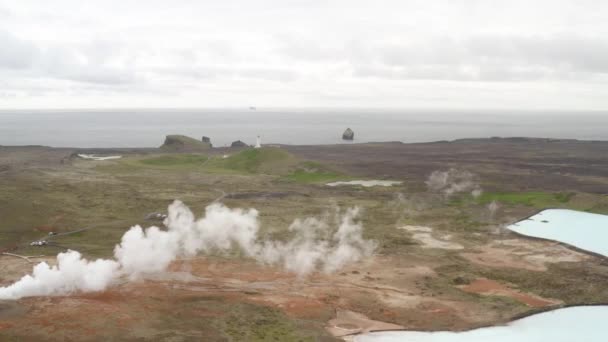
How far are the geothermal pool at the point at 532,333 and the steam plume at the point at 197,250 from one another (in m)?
15.2

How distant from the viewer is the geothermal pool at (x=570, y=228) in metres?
63.9

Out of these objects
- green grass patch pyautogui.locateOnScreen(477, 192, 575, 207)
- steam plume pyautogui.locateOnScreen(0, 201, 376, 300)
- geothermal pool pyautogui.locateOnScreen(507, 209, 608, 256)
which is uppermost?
green grass patch pyautogui.locateOnScreen(477, 192, 575, 207)

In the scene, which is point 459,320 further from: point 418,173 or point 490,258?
point 418,173

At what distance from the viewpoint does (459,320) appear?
139ft

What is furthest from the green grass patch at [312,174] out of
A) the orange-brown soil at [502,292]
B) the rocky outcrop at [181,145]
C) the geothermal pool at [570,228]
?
the orange-brown soil at [502,292]

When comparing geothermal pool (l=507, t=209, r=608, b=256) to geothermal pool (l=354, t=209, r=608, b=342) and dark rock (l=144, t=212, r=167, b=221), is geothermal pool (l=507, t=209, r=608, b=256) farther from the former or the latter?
dark rock (l=144, t=212, r=167, b=221)

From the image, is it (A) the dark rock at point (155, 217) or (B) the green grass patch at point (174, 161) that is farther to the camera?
(B) the green grass patch at point (174, 161)

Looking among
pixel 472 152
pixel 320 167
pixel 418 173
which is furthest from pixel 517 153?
pixel 320 167

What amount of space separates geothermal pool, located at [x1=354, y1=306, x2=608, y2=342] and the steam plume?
15.2 m

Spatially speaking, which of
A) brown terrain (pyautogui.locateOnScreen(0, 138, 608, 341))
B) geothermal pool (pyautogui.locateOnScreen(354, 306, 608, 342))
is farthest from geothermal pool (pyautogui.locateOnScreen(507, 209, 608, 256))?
geothermal pool (pyautogui.locateOnScreen(354, 306, 608, 342))

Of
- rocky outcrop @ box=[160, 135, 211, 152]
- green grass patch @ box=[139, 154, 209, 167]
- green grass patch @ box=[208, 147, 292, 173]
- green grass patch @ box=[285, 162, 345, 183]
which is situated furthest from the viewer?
rocky outcrop @ box=[160, 135, 211, 152]

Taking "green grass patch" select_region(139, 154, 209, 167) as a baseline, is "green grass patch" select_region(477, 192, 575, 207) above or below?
below

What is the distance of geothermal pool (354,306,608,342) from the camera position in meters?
39.1

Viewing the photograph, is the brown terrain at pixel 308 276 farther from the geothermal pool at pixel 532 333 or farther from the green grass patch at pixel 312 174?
the geothermal pool at pixel 532 333
